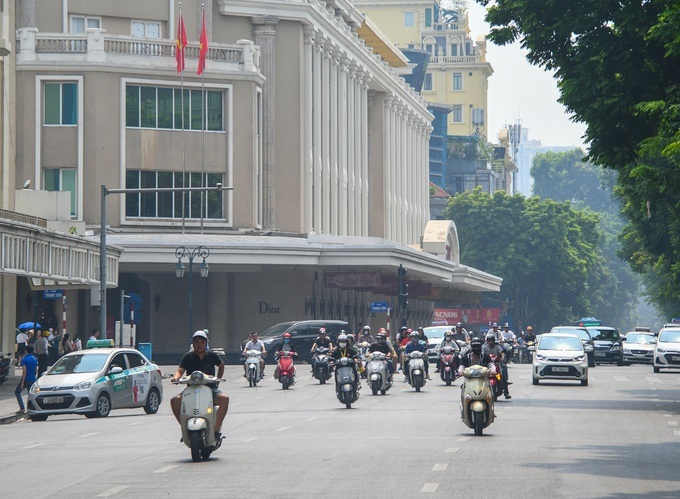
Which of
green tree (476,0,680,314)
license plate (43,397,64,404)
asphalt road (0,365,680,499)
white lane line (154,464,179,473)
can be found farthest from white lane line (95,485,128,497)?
license plate (43,397,64,404)

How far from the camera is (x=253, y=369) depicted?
41.3 metres

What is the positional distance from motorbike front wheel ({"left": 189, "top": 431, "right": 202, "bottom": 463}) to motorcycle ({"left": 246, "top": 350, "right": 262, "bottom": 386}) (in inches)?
922

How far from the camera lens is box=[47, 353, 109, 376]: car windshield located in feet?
96.1

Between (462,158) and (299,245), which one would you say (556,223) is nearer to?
(462,158)

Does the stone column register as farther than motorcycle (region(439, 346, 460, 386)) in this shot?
Yes

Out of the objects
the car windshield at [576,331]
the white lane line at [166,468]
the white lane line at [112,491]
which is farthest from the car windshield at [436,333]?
the white lane line at [112,491]

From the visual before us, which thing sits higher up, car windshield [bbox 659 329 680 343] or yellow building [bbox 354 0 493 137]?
yellow building [bbox 354 0 493 137]

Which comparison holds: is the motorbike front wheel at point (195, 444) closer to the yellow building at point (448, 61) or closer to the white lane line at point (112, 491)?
the white lane line at point (112, 491)

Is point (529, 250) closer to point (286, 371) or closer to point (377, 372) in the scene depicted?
point (286, 371)

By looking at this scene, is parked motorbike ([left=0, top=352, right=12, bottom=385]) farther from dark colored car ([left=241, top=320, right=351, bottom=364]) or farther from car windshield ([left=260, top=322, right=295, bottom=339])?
car windshield ([left=260, top=322, right=295, bottom=339])

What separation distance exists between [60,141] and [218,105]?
24.2 ft

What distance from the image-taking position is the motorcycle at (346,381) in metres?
29.9

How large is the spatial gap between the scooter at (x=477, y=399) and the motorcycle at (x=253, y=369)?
19.7 metres

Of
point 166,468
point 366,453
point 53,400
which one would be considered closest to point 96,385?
point 53,400
